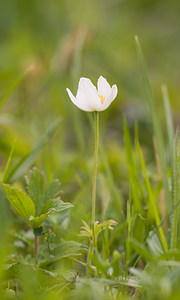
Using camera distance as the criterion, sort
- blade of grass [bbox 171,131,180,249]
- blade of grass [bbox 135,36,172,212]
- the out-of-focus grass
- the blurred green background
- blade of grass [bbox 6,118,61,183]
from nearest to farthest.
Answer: the out-of-focus grass < blade of grass [bbox 171,131,180,249] < blade of grass [bbox 135,36,172,212] < blade of grass [bbox 6,118,61,183] < the blurred green background

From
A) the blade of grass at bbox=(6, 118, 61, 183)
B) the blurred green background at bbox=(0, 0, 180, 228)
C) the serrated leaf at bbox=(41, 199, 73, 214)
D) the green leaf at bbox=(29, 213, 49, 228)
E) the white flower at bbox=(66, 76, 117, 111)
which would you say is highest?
the blurred green background at bbox=(0, 0, 180, 228)

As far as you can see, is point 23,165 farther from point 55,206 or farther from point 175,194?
point 175,194

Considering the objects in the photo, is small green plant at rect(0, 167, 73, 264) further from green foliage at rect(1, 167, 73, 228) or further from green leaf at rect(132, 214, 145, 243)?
green leaf at rect(132, 214, 145, 243)

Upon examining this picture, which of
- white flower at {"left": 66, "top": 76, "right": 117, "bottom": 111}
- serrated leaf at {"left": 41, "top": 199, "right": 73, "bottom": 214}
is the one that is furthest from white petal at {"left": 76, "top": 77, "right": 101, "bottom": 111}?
serrated leaf at {"left": 41, "top": 199, "right": 73, "bottom": 214}

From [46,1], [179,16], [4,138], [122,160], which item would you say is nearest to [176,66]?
[179,16]

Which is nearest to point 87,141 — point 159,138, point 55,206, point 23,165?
point 23,165

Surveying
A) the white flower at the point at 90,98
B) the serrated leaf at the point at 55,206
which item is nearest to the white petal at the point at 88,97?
the white flower at the point at 90,98
